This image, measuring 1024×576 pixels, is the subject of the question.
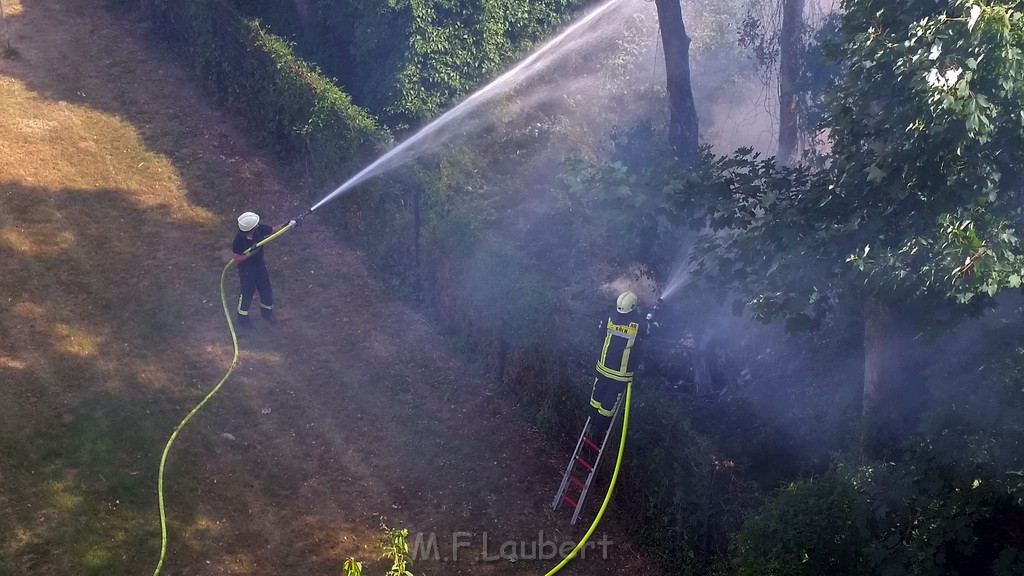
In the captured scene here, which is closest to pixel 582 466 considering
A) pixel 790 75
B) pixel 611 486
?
pixel 611 486

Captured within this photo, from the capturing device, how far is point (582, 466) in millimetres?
10008

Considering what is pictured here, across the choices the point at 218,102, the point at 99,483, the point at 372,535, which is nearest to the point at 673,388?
the point at 372,535

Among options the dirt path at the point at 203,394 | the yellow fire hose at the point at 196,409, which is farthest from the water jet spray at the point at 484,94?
the yellow fire hose at the point at 196,409

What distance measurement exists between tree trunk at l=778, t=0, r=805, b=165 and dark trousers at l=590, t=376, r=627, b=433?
590 centimetres

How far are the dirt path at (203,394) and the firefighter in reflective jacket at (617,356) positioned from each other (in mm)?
1260

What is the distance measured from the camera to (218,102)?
17.6 meters

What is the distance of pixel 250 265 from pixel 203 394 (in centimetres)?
203

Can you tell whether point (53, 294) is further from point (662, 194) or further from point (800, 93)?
point (800, 93)

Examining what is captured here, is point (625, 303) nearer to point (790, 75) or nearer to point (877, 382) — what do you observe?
point (877, 382)

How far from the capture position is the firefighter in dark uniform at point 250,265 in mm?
11750

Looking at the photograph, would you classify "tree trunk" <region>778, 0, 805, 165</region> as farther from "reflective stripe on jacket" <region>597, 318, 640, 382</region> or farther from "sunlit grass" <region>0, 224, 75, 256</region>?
"sunlit grass" <region>0, 224, 75, 256</region>

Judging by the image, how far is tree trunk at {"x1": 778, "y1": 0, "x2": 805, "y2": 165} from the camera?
501 inches

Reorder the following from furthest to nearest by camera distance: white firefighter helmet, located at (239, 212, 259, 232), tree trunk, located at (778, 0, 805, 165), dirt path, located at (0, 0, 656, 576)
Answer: tree trunk, located at (778, 0, 805, 165), white firefighter helmet, located at (239, 212, 259, 232), dirt path, located at (0, 0, 656, 576)

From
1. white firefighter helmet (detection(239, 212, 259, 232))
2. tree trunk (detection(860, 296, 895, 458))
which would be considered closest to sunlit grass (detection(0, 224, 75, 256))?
white firefighter helmet (detection(239, 212, 259, 232))
